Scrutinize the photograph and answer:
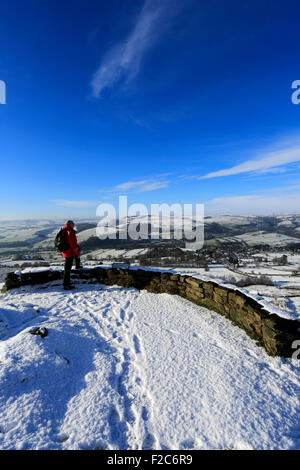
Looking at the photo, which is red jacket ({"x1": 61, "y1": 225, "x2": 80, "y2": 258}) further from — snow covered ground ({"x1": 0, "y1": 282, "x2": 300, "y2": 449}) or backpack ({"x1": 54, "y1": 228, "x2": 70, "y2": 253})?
snow covered ground ({"x1": 0, "y1": 282, "x2": 300, "y2": 449})

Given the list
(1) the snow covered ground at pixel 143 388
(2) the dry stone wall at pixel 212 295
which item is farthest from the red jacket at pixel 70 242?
(1) the snow covered ground at pixel 143 388

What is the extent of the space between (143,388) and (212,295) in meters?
3.47

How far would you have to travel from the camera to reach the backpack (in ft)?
23.8

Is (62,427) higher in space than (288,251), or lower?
higher

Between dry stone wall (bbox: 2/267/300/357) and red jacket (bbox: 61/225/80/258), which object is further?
red jacket (bbox: 61/225/80/258)

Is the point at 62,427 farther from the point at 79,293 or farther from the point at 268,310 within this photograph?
the point at 79,293

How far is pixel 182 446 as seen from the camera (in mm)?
2193

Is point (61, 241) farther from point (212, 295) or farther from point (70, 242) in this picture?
point (212, 295)

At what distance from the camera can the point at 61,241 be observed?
7289 millimetres

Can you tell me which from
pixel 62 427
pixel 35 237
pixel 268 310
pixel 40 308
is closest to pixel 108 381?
pixel 62 427

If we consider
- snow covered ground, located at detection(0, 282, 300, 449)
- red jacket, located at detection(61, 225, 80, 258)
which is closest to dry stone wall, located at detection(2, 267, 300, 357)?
snow covered ground, located at detection(0, 282, 300, 449)

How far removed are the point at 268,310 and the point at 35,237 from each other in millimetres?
58290

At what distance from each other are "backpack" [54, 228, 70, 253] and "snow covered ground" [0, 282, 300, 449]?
107 inches

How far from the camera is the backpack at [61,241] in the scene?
7250mm
